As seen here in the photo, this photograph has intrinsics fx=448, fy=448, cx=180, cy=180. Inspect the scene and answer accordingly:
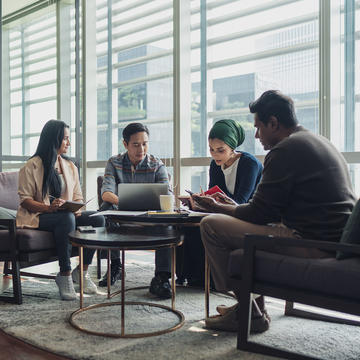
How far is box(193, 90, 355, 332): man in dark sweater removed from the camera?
5.89 feet

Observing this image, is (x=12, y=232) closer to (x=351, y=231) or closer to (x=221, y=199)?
(x=221, y=199)

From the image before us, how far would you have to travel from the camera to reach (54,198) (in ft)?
9.78

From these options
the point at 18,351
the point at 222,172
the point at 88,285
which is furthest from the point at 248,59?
the point at 18,351

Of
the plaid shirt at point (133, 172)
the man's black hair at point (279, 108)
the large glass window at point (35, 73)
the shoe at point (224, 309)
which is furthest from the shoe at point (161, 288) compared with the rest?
the large glass window at point (35, 73)

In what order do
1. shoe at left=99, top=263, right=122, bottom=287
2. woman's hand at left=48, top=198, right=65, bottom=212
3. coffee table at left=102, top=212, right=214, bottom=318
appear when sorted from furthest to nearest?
shoe at left=99, top=263, right=122, bottom=287 → woman's hand at left=48, top=198, right=65, bottom=212 → coffee table at left=102, top=212, right=214, bottom=318

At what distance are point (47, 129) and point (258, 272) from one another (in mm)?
1818

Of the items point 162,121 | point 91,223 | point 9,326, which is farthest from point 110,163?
point 162,121

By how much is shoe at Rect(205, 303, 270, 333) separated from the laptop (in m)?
0.84

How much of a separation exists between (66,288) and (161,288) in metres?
0.57

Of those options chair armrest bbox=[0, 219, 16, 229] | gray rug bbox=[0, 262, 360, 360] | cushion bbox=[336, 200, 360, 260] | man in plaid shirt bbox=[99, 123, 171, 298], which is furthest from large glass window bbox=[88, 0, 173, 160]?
cushion bbox=[336, 200, 360, 260]

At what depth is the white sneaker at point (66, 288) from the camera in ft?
8.69

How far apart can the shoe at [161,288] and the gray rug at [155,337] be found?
2.0 inches

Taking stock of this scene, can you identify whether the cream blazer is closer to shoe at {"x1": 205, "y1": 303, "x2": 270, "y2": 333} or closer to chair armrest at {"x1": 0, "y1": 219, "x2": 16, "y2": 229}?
chair armrest at {"x1": 0, "y1": 219, "x2": 16, "y2": 229}

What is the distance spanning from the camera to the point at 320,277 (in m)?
1.62
